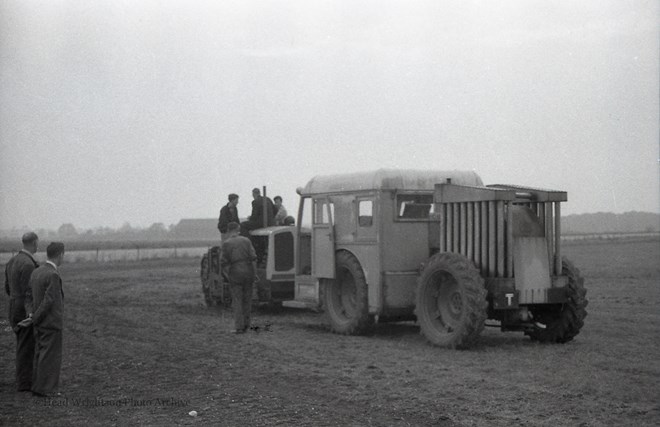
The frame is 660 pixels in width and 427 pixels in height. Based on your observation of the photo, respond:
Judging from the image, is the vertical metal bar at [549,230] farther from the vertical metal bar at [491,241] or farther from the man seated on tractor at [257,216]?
the man seated on tractor at [257,216]

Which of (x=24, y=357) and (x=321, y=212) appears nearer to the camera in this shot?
(x=24, y=357)

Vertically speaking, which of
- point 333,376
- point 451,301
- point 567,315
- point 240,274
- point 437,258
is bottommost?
point 333,376

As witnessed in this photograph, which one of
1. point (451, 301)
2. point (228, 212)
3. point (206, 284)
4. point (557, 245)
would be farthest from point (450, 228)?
point (206, 284)

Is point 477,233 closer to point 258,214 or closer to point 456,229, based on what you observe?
point 456,229

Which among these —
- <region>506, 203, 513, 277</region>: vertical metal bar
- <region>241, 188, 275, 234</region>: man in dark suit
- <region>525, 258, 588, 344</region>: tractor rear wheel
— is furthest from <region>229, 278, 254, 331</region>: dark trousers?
<region>525, 258, 588, 344</region>: tractor rear wheel

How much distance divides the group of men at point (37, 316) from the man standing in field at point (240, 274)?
5068 millimetres

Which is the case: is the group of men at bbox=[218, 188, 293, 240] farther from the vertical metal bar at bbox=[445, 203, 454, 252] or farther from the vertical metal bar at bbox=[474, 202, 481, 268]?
the vertical metal bar at bbox=[474, 202, 481, 268]

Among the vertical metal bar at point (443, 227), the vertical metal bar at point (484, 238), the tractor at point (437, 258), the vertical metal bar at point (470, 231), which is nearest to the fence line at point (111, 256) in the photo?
the tractor at point (437, 258)

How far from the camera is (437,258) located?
1200 centimetres

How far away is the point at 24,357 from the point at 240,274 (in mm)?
5189

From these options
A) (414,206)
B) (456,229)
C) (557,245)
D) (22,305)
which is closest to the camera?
(22,305)

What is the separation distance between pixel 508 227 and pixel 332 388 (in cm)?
401

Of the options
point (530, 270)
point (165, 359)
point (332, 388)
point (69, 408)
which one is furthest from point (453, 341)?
point (69, 408)

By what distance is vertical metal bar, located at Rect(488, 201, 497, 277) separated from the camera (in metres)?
11.6
